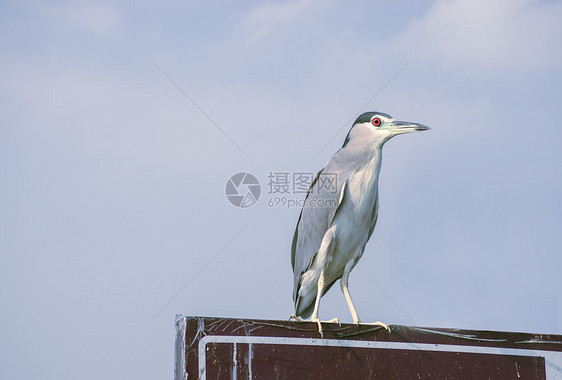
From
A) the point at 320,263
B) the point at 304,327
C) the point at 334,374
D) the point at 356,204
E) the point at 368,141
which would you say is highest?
the point at 368,141

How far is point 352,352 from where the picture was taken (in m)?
3.65

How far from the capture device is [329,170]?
5500mm

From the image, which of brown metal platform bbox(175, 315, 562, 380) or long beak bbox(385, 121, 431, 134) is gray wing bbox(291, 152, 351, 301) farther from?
brown metal platform bbox(175, 315, 562, 380)

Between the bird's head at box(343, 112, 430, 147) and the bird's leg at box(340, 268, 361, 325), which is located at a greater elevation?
the bird's head at box(343, 112, 430, 147)

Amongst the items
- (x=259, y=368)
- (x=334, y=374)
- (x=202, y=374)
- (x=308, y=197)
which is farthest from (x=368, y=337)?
(x=308, y=197)

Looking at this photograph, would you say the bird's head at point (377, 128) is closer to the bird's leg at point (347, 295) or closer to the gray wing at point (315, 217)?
the gray wing at point (315, 217)

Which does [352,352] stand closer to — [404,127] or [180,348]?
[180,348]

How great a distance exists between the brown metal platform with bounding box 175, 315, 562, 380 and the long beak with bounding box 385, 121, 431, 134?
6.89 feet

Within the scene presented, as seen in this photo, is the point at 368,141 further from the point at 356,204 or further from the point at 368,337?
the point at 368,337

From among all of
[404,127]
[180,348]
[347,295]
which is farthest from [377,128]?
[180,348]

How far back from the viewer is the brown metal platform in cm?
337

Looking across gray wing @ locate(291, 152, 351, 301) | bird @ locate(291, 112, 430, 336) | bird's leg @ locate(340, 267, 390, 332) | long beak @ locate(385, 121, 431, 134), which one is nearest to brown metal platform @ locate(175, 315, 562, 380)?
bird's leg @ locate(340, 267, 390, 332)

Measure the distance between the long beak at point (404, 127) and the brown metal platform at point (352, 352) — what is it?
2100mm

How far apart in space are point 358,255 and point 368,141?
3.10 feet
